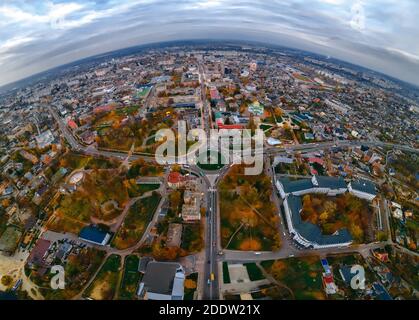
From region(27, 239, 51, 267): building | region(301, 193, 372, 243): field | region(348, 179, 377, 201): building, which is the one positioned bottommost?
region(27, 239, 51, 267): building

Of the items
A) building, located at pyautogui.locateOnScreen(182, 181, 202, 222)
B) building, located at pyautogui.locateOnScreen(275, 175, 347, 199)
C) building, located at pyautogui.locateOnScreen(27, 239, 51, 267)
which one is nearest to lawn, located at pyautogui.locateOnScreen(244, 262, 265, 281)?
building, located at pyautogui.locateOnScreen(182, 181, 202, 222)

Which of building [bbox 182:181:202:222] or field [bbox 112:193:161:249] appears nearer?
field [bbox 112:193:161:249]

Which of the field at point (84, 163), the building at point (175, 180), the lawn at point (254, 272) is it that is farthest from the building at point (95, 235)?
the lawn at point (254, 272)

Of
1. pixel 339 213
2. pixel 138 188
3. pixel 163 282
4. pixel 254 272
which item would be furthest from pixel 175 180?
pixel 339 213

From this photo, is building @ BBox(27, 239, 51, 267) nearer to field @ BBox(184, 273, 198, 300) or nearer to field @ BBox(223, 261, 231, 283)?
field @ BBox(184, 273, 198, 300)

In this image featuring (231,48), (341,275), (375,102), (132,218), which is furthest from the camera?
(231,48)

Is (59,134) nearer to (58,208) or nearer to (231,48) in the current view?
(58,208)

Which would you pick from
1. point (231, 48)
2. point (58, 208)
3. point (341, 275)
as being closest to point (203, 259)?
point (341, 275)
